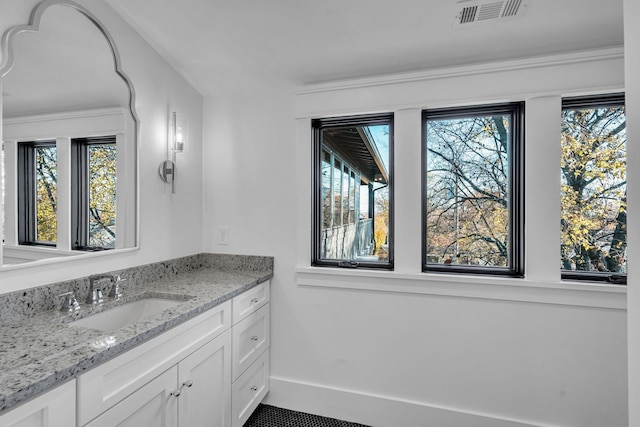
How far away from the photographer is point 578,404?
182 centimetres

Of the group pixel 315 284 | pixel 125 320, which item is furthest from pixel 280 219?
pixel 125 320

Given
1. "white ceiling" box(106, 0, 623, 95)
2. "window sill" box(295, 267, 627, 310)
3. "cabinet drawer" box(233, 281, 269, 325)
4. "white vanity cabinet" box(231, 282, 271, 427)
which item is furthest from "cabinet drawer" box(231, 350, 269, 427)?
"white ceiling" box(106, 0, 623, 95)

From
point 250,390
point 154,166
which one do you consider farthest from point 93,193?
point 250,390

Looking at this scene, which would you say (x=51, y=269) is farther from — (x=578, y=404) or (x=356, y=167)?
(x=578, y=404)

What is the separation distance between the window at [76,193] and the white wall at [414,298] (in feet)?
2.52

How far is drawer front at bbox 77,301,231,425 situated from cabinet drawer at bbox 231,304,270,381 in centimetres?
25

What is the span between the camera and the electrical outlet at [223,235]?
2.42m

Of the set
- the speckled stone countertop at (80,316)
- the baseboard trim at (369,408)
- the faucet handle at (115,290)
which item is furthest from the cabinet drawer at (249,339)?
the faucet handle at (115,290)

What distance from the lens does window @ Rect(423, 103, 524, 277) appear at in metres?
1.93

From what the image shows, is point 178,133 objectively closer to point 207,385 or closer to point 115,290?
point 115,290

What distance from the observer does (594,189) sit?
1.83 m

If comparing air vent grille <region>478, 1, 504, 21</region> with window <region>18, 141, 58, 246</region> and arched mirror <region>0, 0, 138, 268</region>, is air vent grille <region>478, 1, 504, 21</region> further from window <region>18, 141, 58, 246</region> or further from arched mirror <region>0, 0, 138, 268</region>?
window <region>18, 141, 58, 246</region>

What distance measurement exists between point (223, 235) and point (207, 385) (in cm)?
106

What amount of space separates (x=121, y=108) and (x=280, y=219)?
3.63ft
